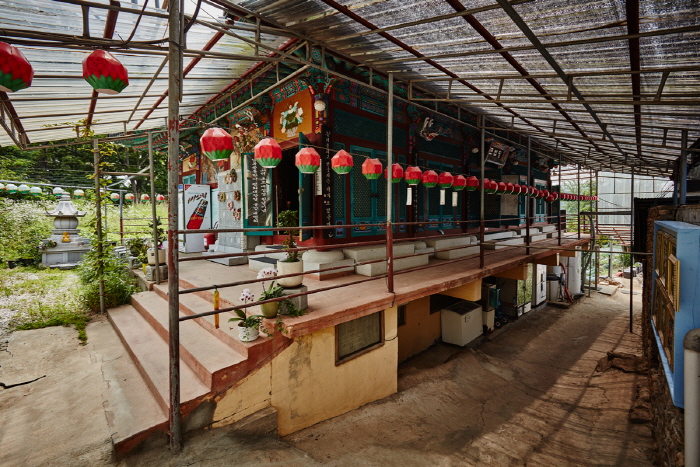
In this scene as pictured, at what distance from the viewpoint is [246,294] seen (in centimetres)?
382

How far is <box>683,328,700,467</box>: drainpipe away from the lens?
248 cm

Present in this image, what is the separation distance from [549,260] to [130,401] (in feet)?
41.2

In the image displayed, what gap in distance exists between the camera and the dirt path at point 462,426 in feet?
10.3

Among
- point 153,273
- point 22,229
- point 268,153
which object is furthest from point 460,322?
point 22,229

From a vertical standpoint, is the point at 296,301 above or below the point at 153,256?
below

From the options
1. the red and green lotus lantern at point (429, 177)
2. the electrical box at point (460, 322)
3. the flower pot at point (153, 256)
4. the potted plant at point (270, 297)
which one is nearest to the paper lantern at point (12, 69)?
the potted plant at point (270, 297)

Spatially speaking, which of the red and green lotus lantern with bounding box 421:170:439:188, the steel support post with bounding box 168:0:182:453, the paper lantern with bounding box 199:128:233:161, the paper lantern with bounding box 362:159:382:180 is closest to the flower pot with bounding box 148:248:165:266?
the paper lantern with bounding box 199:128:233:161

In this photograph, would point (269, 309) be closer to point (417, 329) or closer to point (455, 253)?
point (417, 329)

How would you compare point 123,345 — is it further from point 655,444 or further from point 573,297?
point 573,297

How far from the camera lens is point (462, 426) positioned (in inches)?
191

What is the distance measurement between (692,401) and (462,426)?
3.07m

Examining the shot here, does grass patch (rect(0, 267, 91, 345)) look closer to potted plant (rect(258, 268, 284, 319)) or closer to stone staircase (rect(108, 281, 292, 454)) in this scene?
stone staircase (rect(108, 281, 292, 454))

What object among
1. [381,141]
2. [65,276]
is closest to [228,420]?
[381,141]

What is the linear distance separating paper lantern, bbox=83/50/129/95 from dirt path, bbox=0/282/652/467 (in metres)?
3.41
